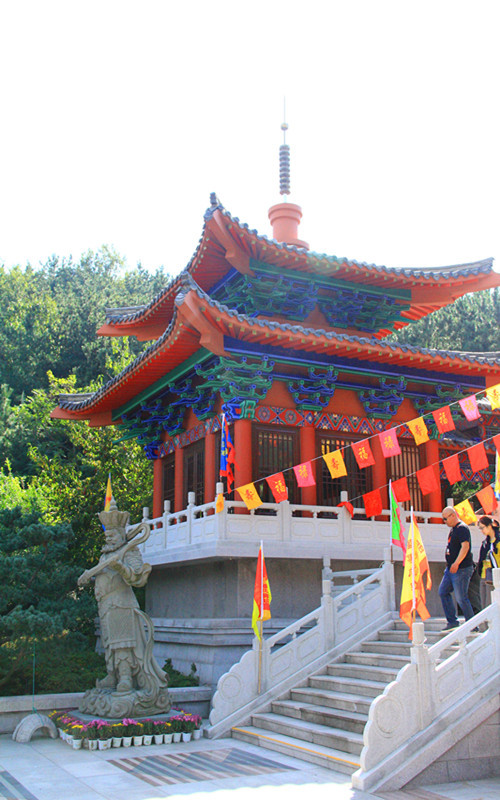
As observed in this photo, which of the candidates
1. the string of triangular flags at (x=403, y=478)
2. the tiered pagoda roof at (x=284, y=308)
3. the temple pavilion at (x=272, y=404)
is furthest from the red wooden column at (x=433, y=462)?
the tiered pagoda roof at (x=284, y=308)

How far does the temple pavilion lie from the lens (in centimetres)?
1318

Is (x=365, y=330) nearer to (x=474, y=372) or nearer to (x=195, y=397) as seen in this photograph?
(x=474, y=372)

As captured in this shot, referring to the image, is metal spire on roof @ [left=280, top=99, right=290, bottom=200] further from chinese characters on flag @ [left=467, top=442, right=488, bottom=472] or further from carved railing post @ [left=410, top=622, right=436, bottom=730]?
carved railing post @ [left=410, top=622, right=436, bottom=730]

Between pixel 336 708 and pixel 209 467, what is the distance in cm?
592

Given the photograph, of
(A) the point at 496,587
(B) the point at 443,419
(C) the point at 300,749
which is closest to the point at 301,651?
(C) the point at 300,749

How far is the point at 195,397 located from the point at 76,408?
4.52m

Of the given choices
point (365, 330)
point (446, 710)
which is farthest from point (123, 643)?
point (365, 330)

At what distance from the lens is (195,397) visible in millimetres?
15680

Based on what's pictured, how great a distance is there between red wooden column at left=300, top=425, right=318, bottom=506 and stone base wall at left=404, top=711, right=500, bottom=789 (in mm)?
6205

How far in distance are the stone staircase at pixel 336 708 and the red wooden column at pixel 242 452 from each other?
372cm

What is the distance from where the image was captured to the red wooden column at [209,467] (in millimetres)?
14781

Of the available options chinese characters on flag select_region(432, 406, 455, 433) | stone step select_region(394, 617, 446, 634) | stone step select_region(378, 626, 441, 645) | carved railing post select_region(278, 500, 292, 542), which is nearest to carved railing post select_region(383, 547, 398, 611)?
stone step select_region(394, 617, 446, 634)

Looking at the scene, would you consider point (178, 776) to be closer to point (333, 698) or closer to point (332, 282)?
point (333, 698)

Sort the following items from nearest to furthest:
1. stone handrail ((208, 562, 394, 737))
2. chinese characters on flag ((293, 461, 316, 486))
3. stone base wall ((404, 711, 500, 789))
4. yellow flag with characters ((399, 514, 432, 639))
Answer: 1. stone base wall ((404, 711, 500, 789))
2. yellow flag with characters ((399, 514, 432, 639))
3. stone handrail ((208, 562, 394, 737))
4. chinese characters on flag ((293, 461, 316, 486))
